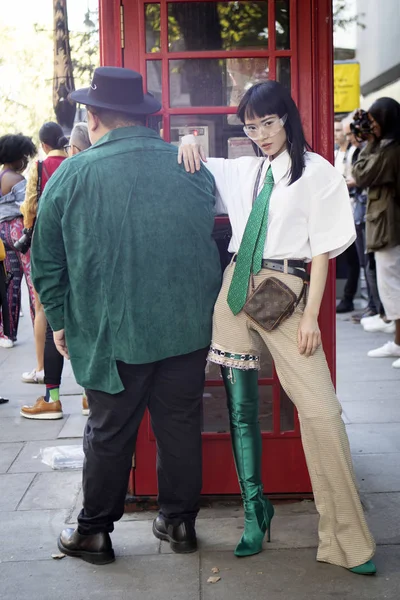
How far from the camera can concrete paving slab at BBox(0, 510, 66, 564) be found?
12.2ft

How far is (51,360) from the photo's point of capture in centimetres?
572

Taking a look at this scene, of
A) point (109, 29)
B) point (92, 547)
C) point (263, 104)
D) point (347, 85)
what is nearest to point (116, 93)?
point (263, 104)

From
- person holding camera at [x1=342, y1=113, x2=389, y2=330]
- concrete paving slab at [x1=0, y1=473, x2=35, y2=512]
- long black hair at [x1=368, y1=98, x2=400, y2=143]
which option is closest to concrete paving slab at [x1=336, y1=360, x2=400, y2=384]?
person holding camera at [x1=342, y1=113, x2=389, y2=330]

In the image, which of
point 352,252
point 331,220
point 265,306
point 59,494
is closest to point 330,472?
point 265,306

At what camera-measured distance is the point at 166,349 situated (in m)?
3.44

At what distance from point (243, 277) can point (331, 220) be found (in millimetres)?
393

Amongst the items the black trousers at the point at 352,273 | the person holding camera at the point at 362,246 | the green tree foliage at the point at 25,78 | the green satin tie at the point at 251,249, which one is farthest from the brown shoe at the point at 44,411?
the green tree foliage at the point at 25,78

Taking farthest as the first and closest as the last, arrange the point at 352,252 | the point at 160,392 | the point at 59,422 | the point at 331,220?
the point at 352,252, the point at 59,422, the point at 160,392, the point at 331,220

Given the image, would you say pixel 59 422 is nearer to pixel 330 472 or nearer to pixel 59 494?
pixel 59 494

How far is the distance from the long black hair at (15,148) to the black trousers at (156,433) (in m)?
4.19

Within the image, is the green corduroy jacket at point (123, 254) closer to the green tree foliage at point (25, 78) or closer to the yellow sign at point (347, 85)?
the yellow sign at point (347, 85)

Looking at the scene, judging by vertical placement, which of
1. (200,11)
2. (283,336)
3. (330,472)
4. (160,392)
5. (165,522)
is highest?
(200,11)

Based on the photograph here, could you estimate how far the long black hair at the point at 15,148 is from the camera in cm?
727

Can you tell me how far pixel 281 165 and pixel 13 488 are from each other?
7.33 ft
